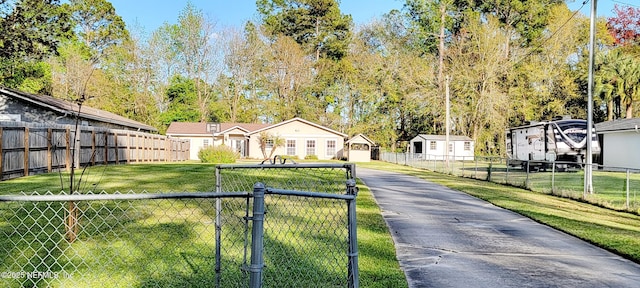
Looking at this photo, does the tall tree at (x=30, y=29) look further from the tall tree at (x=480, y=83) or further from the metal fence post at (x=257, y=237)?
the tall tree at (x=480, y=83)

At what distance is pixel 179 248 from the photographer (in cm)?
586

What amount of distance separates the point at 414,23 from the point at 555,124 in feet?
93.2

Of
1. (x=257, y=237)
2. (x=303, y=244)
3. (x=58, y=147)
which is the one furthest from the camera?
(x=58, y=147)

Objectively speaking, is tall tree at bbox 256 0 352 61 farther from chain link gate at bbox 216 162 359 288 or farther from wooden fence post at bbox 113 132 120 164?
chain link gate at bbox 216 162 359 288

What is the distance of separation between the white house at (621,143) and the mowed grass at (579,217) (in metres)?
15.6

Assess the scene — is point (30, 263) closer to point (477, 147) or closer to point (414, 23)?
point (477, 147)

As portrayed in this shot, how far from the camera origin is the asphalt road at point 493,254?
525 cm

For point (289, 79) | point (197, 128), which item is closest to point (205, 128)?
point (197, 128)

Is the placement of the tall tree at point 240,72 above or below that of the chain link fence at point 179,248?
above

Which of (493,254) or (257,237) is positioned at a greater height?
(257,237)

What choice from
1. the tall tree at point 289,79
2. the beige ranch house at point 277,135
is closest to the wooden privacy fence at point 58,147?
the beige ranch house at point 277,135

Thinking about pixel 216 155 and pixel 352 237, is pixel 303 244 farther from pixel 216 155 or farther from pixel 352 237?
pixel 216 155

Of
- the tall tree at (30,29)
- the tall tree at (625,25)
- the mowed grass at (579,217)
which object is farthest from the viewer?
the tall tree at (625,25)

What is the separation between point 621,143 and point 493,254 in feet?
86.6
